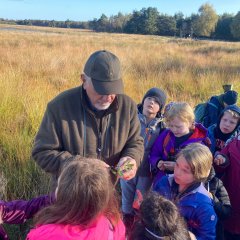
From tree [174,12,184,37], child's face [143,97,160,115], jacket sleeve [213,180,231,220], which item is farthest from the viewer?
tree [174,12,184,37]

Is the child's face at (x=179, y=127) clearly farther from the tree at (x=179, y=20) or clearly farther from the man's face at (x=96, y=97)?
the tree at (x=179, y=20)

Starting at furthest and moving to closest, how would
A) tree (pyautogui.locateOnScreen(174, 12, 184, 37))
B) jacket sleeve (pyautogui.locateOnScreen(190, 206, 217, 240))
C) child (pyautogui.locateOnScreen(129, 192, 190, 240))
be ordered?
tree (pyautogui.locateOnScreen(174, 12, 184, 37)) → jacket sleeve (pyautogui.locateOnScreen(190, 206, 217, 240)) → child (pyautogui.locateOnScreen(129, 192, 190, 240))

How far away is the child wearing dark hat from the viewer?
13.4 ft

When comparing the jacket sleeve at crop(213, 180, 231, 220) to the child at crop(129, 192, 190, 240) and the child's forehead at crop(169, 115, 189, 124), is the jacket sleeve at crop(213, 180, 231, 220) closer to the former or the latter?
the child's forehead at crop(169, 115, 189, 124)

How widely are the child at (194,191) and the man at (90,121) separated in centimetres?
41

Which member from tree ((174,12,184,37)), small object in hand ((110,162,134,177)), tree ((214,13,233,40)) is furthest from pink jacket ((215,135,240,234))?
tree ((174,12,184,37))

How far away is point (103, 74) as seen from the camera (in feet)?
7.23

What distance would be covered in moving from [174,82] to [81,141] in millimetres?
7367

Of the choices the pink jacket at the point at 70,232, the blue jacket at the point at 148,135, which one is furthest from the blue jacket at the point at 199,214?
the blue jacket at the point at 148,135

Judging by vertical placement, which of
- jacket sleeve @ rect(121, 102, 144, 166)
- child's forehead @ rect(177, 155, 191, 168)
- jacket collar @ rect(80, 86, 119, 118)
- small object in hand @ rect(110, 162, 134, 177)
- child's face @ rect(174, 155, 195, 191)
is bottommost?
child's face @ rect(174, 155, 195, 191)

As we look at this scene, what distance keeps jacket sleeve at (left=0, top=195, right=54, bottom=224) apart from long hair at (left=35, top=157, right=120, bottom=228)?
1.53ft

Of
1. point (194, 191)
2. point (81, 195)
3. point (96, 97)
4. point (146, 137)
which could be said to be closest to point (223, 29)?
point (146, 137)

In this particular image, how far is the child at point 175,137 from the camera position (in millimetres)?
3154

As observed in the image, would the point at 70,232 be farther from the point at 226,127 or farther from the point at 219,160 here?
the point at 226,127
